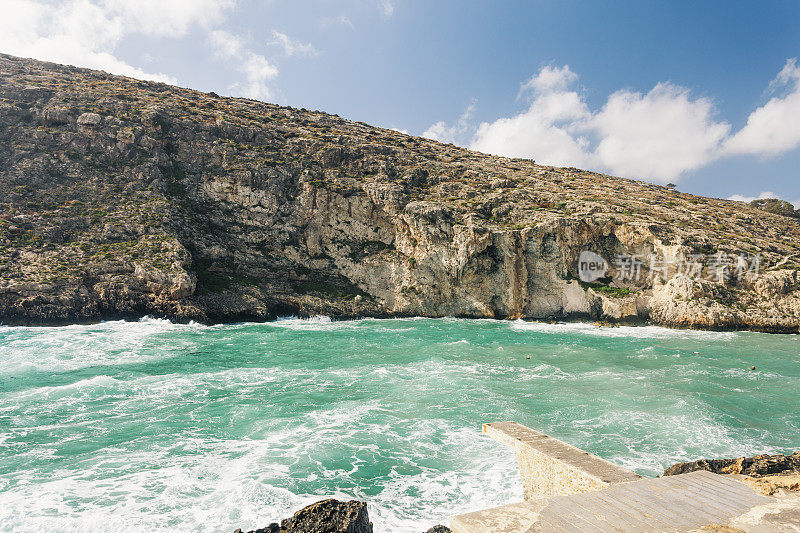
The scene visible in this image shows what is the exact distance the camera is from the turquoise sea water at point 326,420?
8398 millimetres

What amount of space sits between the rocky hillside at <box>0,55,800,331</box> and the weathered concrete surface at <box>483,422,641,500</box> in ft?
113

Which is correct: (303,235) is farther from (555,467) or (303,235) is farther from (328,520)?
(328,520)

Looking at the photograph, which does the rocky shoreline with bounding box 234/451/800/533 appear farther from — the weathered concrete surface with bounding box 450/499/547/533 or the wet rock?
the weathered concrete surface with bounding box 450/499/547/533

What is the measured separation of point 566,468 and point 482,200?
44.3 metres

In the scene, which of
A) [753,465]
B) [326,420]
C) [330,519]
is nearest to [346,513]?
[330,519]

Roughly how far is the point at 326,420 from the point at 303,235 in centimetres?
3698

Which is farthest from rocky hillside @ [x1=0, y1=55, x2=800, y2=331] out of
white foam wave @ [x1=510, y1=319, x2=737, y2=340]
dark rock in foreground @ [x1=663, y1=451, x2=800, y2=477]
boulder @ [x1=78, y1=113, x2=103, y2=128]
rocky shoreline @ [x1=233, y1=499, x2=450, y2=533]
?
dark rock in foreground @ [x1=663, y1=451, x2=800, y2=477]

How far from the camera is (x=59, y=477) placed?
909 cm

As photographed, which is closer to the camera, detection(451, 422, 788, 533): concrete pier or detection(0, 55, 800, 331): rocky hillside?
detection(451, 422, 788, 533): concrete pier

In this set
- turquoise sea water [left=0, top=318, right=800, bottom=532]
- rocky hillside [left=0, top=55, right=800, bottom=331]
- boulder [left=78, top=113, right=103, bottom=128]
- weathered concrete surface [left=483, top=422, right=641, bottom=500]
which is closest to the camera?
weathered concrete surface [left=483, top=422, right=641, bottom=500]

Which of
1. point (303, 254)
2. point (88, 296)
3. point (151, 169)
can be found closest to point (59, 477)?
point (88, 296)

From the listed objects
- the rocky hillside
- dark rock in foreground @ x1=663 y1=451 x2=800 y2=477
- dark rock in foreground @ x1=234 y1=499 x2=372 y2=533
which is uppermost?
the rocky hillside

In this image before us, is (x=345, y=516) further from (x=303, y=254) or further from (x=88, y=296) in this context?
(x=303, y=254)

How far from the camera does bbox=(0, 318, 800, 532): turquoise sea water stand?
8.40m
